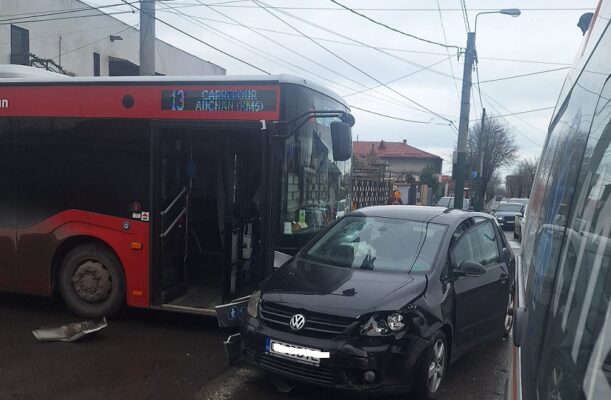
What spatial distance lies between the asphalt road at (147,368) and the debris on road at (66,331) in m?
0.07

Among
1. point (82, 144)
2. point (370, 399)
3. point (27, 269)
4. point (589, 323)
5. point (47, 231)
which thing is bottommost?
point (370, 399)

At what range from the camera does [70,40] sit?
1064 inches

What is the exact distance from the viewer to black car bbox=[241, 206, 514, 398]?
13.3ft

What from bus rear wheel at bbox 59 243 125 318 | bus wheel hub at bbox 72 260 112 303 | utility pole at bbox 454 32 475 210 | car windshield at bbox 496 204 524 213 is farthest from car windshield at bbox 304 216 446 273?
car windshield at bbox 496 204 524 213

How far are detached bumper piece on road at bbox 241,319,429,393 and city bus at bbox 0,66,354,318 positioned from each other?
75.7 inches

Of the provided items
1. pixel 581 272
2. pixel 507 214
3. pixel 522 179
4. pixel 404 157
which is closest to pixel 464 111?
pixel 507 214

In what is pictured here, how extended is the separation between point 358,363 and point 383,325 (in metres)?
0.35

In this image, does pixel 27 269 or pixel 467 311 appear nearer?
pixel 467 311

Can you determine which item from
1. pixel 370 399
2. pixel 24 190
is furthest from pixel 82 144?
pixel 370 399

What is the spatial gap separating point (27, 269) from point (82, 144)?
1.73 m

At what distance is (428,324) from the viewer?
430 cm

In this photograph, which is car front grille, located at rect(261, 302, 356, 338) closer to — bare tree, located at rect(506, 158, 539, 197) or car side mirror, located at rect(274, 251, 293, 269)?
car side mirror, located at rect(274, 251, 293, 269)

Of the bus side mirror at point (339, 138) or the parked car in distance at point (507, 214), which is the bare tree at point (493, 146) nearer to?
the parked car in distance at point (507, 214)

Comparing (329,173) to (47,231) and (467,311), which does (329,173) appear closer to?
(467,311)
